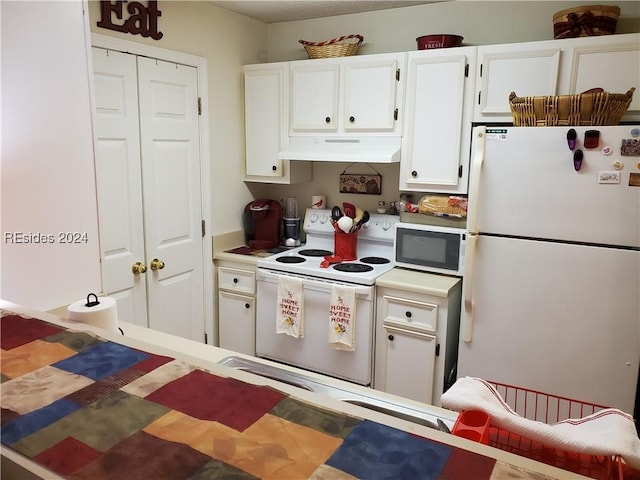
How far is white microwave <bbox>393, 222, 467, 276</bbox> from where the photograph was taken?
110 inches

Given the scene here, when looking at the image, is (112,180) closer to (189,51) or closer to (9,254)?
(189,51)

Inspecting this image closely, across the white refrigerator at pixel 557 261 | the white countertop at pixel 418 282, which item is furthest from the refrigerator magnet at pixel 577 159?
the white countertop at pixel 418 282

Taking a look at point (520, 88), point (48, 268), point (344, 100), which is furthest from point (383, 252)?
point (48, 268)

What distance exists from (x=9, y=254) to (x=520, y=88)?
2416 mm

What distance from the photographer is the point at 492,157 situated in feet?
7.76

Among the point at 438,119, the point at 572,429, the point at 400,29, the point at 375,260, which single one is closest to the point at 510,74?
the point at 438,119

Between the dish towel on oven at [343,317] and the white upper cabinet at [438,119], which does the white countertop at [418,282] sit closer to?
the dish towel on oven at [343,317]

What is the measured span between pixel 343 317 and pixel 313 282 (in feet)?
0.90

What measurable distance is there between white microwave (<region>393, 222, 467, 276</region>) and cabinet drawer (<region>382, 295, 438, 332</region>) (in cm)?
29

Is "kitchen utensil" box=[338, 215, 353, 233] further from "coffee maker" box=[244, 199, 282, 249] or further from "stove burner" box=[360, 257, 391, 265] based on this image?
"coffee maker" box=[244, 199, 282, 249]

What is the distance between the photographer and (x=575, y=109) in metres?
2.23

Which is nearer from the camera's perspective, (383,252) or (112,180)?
(112,180)

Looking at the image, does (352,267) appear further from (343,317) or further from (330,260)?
(343,317)
